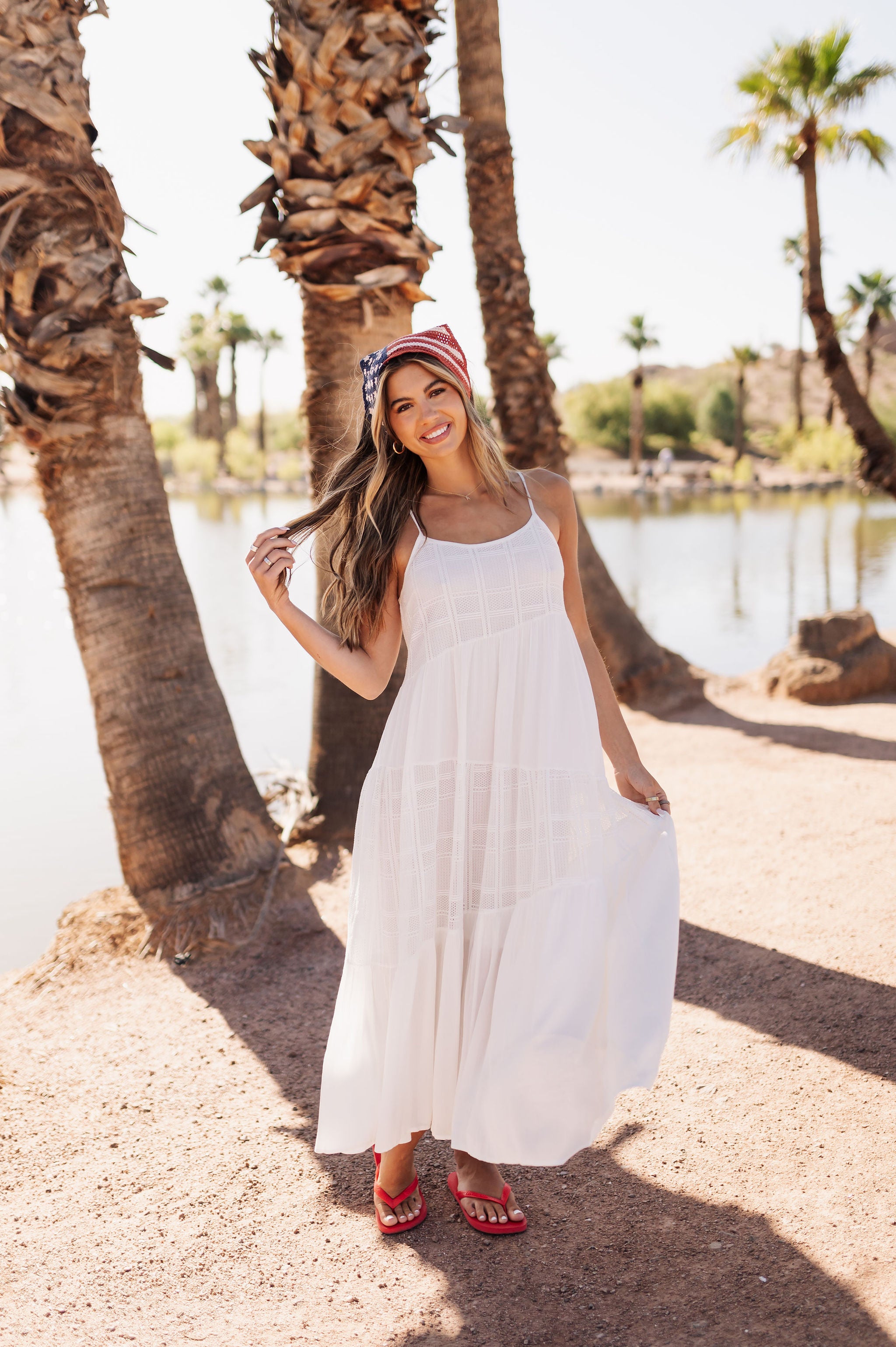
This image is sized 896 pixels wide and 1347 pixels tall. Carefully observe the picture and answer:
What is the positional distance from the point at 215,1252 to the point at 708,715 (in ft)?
21.1

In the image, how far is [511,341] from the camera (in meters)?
8.31

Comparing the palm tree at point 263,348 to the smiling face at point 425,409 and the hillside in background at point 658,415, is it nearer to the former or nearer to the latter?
the hillside in background at point 658,415

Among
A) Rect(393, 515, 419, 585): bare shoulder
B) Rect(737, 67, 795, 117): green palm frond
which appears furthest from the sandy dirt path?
Rect(737, 67, 795, 117): green palm frond

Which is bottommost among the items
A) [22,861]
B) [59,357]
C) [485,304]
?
[22,861]

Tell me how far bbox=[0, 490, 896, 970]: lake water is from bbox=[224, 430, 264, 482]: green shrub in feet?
76.8

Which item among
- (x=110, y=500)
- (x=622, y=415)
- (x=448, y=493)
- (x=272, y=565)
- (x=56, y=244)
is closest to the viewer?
(x=272, y=565)

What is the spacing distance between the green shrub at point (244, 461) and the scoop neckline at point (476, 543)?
5790 cm

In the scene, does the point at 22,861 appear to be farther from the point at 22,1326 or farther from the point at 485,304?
the point at 485,304

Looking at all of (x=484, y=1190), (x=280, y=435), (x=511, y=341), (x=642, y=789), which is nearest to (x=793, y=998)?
(x=642, y=789)

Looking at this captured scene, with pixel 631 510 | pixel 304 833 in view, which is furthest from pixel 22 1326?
pixel 631 510

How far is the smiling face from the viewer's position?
2.52 meters

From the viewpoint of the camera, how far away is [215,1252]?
2555 mm

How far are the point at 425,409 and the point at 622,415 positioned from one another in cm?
8117

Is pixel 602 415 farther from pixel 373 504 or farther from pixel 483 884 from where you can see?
pixel 483 884
